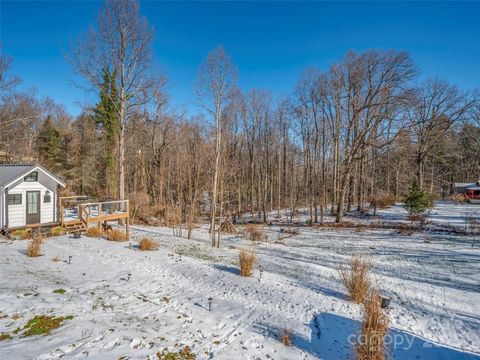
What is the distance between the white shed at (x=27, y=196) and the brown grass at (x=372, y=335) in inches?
548

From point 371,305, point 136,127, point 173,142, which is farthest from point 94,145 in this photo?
point 371,305

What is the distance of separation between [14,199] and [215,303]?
446 inches

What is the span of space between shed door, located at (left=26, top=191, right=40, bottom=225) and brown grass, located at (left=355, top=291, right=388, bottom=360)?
1420 cm

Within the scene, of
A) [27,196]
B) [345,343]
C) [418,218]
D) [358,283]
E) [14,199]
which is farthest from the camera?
[418,218]

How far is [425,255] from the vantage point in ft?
35.9

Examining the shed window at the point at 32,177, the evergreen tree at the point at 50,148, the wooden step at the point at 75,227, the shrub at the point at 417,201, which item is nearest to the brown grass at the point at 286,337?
the wooden step at the point at 75,227

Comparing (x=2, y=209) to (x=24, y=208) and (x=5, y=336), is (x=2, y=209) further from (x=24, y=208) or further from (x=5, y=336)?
(x=5, y=336)

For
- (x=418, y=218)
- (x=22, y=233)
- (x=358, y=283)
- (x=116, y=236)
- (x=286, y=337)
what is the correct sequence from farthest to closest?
(x=418, y=218) < (x=116, y=236) < (x=22, y=233) < (x=358, y=283) < (x=286, y=337)

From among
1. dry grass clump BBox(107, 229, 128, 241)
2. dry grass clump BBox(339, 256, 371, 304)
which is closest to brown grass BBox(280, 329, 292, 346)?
dry grass clump BBox(339, 256, 371, 304)

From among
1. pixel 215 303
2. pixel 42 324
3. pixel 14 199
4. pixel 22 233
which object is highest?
pixel 14 199

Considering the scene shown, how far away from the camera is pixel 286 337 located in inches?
Result: 168

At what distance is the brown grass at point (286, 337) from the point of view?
13.8 feet

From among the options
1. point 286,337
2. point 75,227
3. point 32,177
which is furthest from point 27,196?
point 286,337

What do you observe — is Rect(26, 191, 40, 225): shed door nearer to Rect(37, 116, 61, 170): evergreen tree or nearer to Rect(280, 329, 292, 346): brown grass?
Rect(280, 329, 292, 346): brown grass
